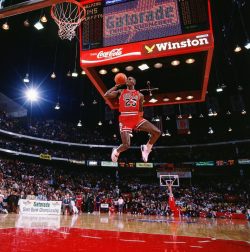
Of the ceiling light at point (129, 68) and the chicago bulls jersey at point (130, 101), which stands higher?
the ceiling light at point (129, 68)

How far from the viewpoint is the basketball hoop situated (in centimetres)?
652

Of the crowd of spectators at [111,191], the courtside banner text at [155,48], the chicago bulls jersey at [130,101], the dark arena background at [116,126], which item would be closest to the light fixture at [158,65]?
the dark arena background at [116,126]

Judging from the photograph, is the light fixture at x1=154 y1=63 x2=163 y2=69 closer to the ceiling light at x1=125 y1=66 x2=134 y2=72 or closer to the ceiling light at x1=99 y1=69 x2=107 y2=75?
the ceiling light at x1=125 y1=66 x2=134 y2=72

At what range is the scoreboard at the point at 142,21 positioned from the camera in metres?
5.76

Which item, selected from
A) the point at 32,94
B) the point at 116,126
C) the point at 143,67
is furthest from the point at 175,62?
the point at 116,126

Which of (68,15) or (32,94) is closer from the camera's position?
(68,15)

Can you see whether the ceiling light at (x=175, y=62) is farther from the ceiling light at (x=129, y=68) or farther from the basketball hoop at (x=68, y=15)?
the basketball hoop at (x=68, y=15)

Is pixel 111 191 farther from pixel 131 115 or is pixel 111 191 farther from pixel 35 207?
pixel 131 115

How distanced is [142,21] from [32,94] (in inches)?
897

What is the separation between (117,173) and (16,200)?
831 inches

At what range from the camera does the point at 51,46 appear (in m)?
16.2

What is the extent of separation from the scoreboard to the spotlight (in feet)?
67.3

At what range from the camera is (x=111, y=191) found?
3017 cm

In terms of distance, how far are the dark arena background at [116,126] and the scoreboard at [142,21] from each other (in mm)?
25
